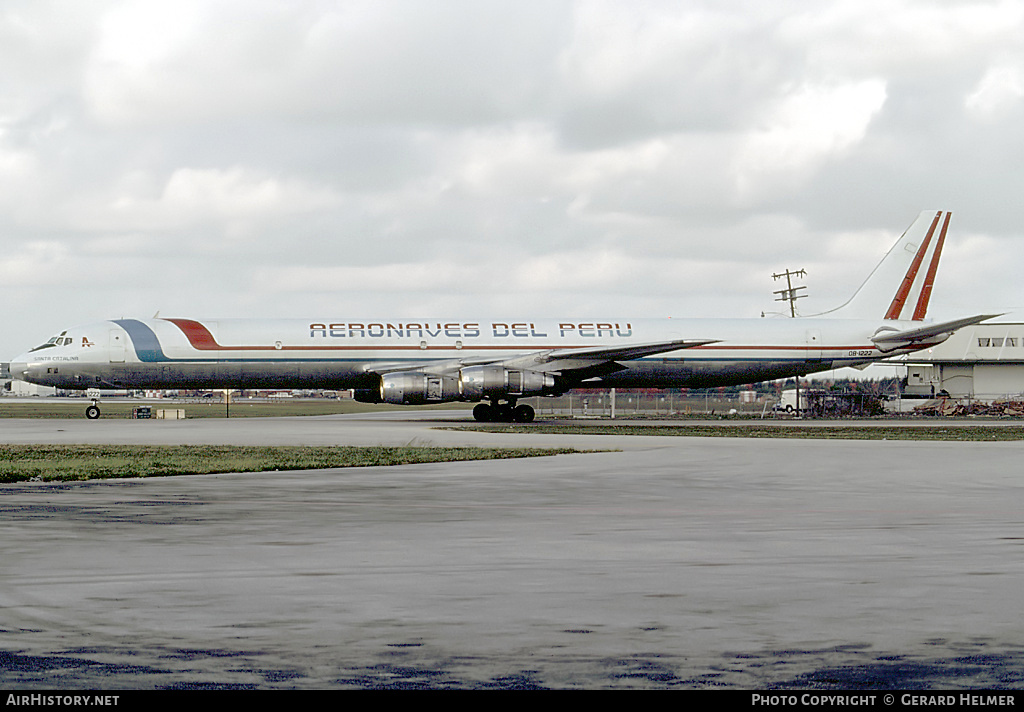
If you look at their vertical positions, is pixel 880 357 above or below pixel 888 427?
above

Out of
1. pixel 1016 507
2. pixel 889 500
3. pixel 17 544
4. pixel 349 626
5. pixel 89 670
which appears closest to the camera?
pixel 89 670

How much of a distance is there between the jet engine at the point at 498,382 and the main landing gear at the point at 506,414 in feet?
6.55

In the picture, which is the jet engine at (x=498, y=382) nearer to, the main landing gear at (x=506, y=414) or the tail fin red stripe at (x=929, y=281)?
the main landing gear at (x=506, y=414)

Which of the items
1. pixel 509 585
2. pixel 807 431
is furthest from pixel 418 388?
pixel 509 585

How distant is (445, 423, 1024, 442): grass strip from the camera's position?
34031 millimetres

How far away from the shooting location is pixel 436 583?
8.26m

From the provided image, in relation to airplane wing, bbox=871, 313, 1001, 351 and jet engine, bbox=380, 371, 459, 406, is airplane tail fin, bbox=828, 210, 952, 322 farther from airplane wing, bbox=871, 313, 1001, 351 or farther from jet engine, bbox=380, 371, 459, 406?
jet engine, bbox=380, 371, 459, 406

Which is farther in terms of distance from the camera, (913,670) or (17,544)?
(17,544)

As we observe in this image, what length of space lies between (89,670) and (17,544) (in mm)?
5284

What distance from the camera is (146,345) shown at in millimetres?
44438

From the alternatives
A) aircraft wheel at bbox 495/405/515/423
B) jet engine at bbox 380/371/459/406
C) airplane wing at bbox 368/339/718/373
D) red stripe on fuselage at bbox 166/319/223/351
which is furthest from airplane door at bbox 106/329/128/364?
aircraft wheel at bbox 495/405/515/423

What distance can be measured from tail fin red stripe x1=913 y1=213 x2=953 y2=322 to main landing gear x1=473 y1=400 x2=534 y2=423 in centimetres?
2128

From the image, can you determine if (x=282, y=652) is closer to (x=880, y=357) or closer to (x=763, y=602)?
(x=763, y=602)

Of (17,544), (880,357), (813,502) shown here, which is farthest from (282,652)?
(880,357)
